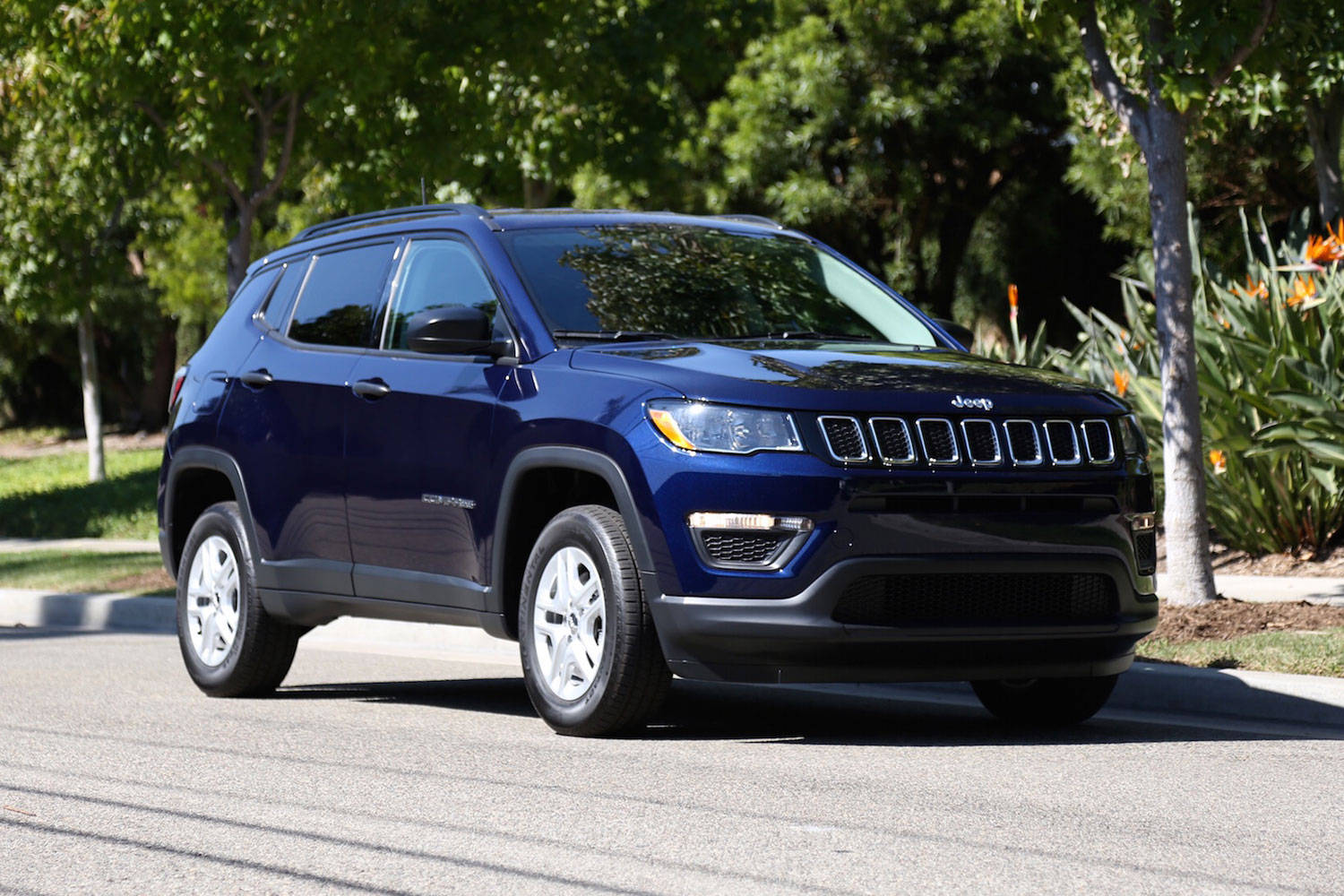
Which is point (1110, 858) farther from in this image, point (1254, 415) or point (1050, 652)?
point (1254, 415)

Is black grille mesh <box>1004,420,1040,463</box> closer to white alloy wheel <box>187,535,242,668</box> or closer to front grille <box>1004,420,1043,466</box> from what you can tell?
front grille <box>1004,420,1043,466</box>

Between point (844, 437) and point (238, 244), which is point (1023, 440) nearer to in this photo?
point (844, 437)

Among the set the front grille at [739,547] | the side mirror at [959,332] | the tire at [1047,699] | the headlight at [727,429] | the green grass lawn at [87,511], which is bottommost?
the green grass lawn at [87,511]

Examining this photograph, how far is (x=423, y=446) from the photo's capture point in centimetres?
736

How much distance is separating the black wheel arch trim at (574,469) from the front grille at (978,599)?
72 centimetres

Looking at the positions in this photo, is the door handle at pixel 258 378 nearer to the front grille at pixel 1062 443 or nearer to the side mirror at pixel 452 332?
the side mirror at pixel 452 332

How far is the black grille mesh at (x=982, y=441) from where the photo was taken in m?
Result: 6.38

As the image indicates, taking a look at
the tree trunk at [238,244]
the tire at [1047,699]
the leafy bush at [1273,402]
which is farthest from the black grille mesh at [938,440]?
the tree trunk at [238,244]

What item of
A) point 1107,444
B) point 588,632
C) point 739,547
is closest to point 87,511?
point 588,632

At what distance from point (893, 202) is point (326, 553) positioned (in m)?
21.7

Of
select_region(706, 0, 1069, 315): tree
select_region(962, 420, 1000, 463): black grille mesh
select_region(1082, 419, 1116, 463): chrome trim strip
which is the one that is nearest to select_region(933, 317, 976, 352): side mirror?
select_region(1082, 419, 1116, 463): chrome trim strip

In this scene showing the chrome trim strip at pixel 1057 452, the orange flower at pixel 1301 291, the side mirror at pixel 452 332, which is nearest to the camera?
the chrome trim strip at pixel 1057 452

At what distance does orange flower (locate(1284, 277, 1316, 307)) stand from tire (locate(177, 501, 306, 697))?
5783 mm

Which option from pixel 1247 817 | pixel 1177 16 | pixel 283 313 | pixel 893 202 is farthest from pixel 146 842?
pixel 893 202
